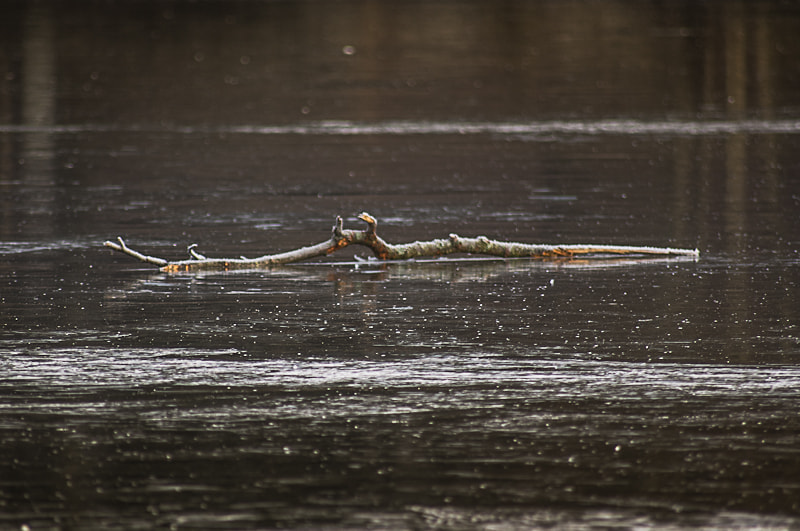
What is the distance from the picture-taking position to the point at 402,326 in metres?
9.73

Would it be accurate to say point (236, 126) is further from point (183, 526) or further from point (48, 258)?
point (183, 526)

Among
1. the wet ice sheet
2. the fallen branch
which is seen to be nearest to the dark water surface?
the wet ice sheet

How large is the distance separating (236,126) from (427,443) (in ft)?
63.8

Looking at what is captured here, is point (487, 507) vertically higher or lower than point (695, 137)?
lower

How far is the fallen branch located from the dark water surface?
0.13 meters

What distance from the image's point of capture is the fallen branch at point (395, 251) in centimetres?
1224

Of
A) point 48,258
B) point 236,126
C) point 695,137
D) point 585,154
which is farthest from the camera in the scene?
point 236,126

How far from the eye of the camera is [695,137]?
23734 millimetres

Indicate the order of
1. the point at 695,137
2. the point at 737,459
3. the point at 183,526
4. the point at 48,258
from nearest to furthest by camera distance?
the point at 183,526 < the point at 737,459 < the point at 48,258 < the point at 695,137

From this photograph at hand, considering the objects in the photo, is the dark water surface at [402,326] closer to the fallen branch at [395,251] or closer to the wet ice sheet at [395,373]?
the wet ice sheet at [395,373]

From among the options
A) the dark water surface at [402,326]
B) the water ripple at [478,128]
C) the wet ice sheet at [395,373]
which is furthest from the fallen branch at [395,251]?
the water ripple at [478,128]

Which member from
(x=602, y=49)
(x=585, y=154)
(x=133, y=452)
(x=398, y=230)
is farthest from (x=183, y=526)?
(x=602, y=49)

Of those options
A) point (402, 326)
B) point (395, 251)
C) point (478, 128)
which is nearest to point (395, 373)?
point (402, 326)

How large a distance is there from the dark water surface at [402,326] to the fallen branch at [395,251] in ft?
0.44
